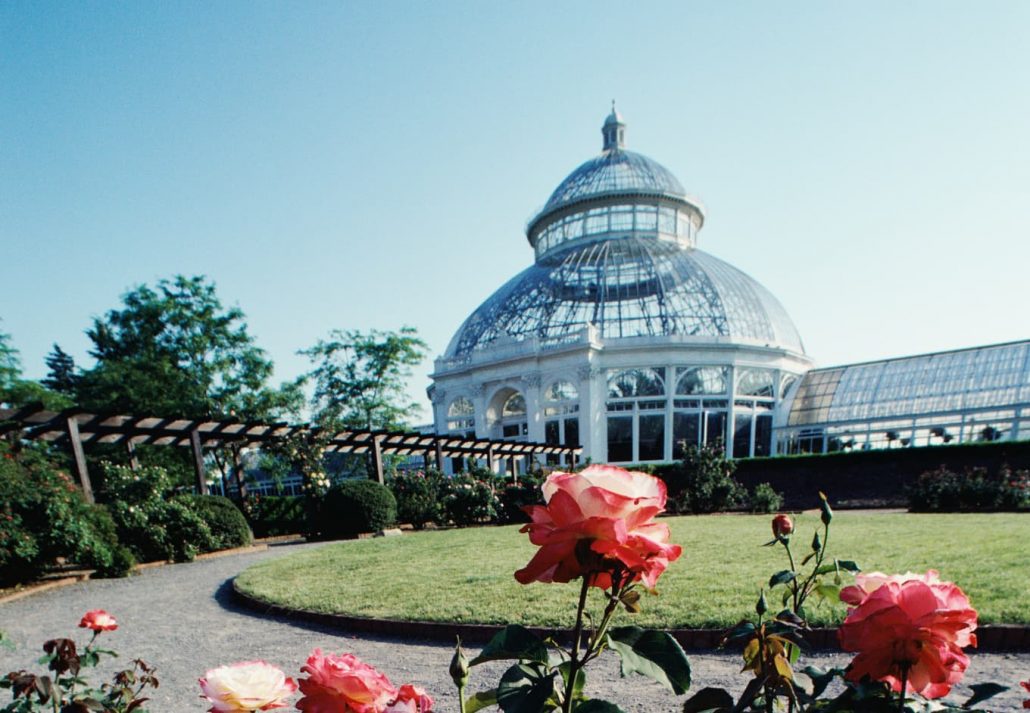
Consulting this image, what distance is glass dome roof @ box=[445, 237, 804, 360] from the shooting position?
31.8 m

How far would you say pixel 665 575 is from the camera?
19.9 ft

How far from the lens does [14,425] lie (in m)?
8.64

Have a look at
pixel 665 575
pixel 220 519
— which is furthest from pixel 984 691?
pixel 220 519

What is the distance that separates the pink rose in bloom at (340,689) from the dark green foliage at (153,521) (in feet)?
36.1

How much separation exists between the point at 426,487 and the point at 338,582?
8747 mm

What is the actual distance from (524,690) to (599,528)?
1.12 feet

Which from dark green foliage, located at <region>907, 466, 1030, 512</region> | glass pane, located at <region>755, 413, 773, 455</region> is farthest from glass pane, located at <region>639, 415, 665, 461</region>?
dark green foliage, located at <region>907, 466, 1030, 512</region>

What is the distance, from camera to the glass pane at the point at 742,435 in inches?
1254

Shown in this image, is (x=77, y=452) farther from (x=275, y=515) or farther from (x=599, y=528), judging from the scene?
(x=599, y=528)

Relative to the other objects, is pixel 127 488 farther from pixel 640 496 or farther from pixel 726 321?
pixel 726 321

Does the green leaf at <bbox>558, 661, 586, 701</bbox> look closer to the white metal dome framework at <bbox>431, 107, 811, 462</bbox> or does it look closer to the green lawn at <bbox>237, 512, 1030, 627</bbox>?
the green lawn at <bbox>237, 512, 1030, 627</bbox>

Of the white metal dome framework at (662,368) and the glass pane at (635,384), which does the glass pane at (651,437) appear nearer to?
the white metal dome framework at (662,368)

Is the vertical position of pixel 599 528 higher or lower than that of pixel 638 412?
higher

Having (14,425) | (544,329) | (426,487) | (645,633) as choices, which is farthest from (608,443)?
(645,633)
